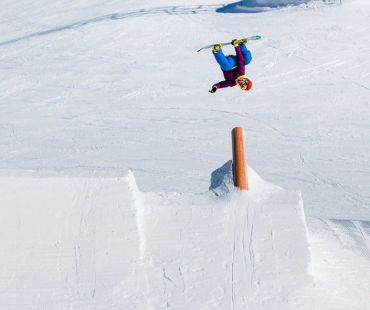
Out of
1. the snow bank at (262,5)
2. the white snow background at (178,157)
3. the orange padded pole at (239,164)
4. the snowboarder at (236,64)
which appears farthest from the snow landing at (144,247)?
the snow bank at (262,5)

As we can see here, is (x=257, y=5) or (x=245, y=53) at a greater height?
(x=245, y=53)

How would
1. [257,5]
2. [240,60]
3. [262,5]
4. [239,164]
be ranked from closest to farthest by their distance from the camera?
1. [239,164]
2. [240,60]
3. [262,5]
4. [257,5]

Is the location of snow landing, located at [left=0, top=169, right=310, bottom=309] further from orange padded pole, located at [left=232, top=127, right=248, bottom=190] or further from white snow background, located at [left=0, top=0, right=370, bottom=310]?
orange padded pole, located at [left=232, top=127, right=248, bottom=190]

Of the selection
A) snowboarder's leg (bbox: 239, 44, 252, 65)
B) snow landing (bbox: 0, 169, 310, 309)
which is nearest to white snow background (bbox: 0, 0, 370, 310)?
snow landing (bbox: 0, 169, 310, 309)

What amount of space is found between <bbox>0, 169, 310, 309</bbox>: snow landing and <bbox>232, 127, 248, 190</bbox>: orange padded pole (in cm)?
12

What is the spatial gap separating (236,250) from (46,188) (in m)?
1.71

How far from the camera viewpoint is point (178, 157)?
12047 millimetres

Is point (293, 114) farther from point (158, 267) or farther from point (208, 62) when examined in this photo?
point (158, 267)

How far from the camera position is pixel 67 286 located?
19.1 feet

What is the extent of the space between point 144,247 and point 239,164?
137cm

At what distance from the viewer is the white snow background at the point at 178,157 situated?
5.88 m

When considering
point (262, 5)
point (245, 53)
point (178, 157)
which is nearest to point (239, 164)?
point (245, 53)

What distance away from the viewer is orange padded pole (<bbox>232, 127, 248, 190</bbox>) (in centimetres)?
697

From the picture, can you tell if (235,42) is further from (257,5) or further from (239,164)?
(257,5)
